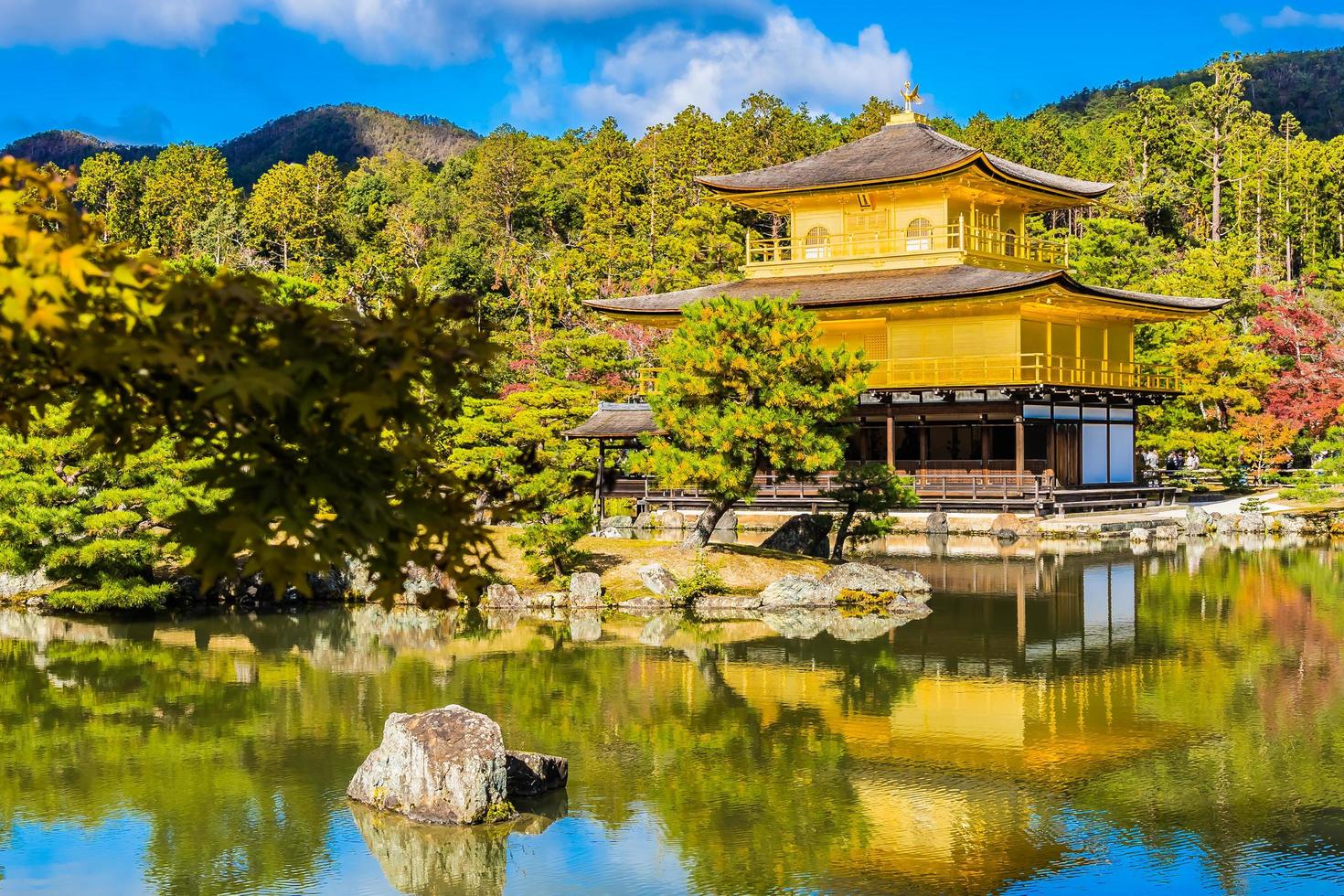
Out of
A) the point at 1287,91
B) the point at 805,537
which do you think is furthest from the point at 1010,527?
the point at 1287,91

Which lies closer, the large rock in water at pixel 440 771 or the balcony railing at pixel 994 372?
the large rock in water at pixel 440 771

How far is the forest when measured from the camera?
38.0 m

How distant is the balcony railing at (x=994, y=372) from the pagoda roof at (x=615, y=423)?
126 cm

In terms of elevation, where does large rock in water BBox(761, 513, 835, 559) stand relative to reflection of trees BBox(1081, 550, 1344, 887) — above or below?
above

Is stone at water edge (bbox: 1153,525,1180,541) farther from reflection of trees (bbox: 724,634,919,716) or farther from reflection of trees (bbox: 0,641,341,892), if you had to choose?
reflection of trees (bbox: 0,641,341,892)

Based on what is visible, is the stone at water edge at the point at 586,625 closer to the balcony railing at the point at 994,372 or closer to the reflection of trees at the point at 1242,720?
the reflection of trees at the point at 1242,720

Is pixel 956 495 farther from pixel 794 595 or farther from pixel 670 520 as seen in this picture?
pixel 794 595

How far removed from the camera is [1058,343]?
35.3 meters

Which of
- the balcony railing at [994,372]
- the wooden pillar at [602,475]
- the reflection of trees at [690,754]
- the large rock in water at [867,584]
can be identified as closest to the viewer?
the reflection of trees at [690,754]

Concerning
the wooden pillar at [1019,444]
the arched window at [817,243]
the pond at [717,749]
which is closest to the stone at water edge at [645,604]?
the pond at [717,749]

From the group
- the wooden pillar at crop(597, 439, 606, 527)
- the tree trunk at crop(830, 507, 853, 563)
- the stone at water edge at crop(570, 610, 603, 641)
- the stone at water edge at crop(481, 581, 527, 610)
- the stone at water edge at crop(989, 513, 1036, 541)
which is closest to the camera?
the stone at water edge at crop(570, 610, 603, 641)

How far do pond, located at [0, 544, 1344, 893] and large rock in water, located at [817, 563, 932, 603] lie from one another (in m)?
0.72

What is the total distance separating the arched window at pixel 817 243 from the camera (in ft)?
123

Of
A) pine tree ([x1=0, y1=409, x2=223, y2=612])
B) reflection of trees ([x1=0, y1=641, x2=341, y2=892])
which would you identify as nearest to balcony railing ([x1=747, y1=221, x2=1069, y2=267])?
pine tree ([x1=0, y1=409, x2=223, y2=612])
